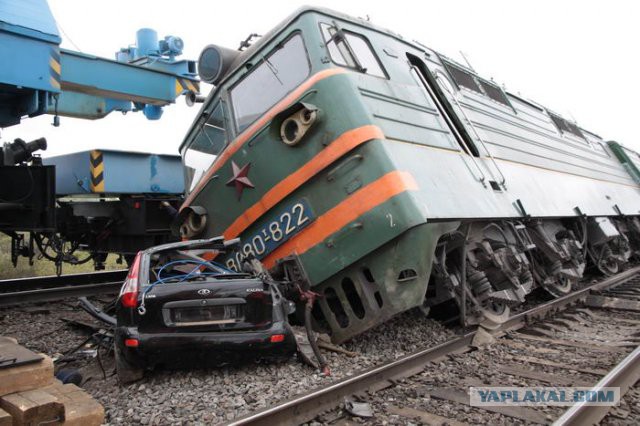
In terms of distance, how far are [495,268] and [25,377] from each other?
15.7ft

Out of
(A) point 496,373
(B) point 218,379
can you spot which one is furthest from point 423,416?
(B) point 218,379

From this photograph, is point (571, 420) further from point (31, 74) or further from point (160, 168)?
point (160, 168)

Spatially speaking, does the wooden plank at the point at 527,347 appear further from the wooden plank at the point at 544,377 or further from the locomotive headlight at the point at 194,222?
the locomotive headlight at the point at 194,222

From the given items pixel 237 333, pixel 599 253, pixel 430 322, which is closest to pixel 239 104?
pixel 237 333

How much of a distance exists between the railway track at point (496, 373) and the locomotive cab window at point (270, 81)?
9.42 feet

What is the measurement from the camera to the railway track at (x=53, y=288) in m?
7.27

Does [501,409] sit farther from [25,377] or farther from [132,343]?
[25,377]

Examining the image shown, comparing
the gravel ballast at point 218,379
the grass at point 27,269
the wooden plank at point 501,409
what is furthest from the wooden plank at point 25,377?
the grass at point 27,269

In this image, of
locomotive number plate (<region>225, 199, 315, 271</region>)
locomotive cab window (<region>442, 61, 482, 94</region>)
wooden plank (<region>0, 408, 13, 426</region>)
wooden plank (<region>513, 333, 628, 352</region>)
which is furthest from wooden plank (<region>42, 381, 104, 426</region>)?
locomotive cab window (<region>442, 61, 482, 94</region>)

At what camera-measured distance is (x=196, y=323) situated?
4.20 m

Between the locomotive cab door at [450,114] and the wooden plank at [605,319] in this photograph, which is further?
the wooden plank at [605,319]

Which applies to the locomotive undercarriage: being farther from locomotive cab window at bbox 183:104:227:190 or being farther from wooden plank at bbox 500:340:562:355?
locomotive cab window at bbox 183:104:227:190

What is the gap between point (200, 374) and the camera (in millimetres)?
4332

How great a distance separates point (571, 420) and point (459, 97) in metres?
4.65
